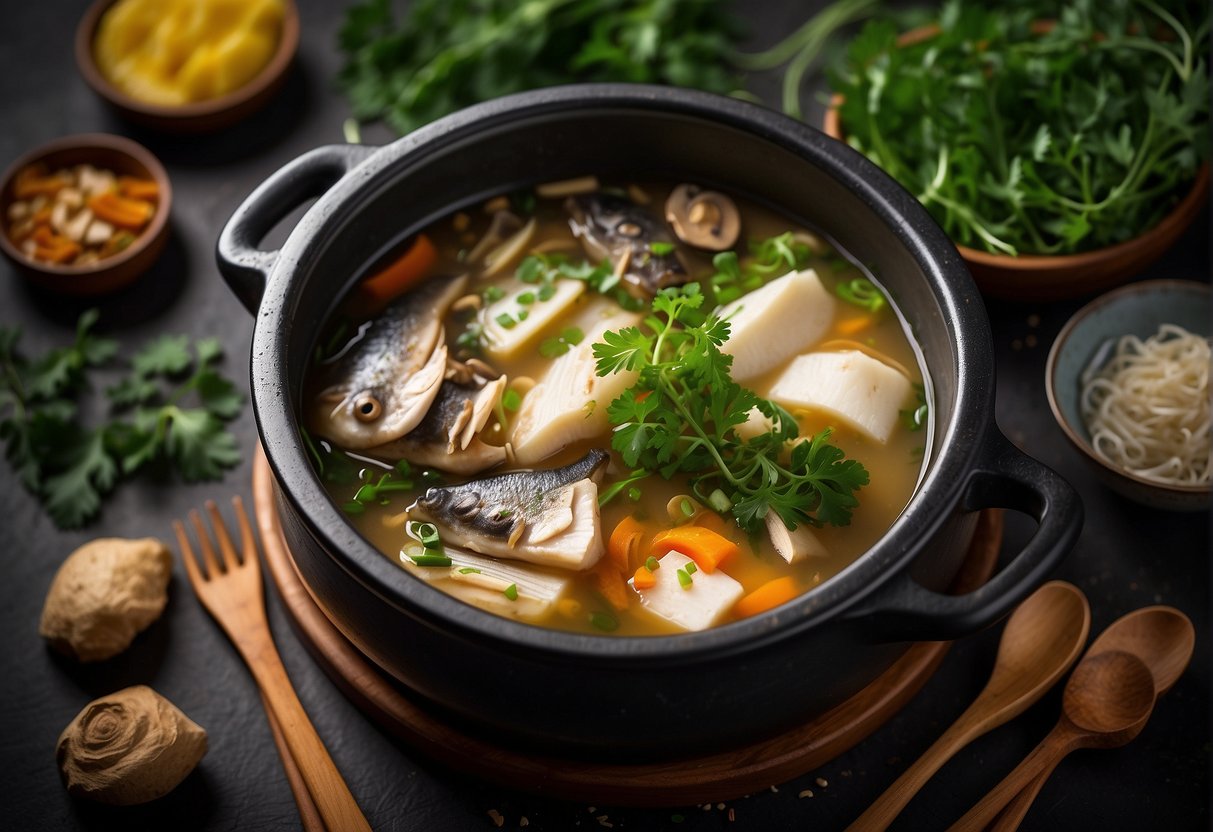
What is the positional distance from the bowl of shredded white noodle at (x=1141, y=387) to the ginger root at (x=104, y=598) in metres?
2.35

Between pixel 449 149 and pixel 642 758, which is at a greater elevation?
pixel 449 149

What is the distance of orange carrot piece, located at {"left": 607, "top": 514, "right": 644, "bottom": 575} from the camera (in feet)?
8.20

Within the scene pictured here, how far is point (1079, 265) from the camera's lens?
10.4 feet

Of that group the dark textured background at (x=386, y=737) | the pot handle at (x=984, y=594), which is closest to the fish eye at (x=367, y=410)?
the dark textured background at (x=386, y=737)

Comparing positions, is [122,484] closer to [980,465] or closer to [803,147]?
[803,147]

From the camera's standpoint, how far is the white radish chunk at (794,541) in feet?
8.13

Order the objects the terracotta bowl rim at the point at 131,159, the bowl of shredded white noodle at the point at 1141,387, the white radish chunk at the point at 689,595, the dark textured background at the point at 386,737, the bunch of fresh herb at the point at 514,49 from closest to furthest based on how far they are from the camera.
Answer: the white radish chunk at the point at 689,595
the dark textured background at the point at 386,737
the bowl of shredded white noodle at the point at 1141,387
the terracotta bowl rim at the point at 131,159
the bunch of fresh herb at the point at 514,49

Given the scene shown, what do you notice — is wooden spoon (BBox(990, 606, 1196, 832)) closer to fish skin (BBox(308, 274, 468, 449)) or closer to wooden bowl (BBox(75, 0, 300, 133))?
fish skin (BBox(308, 274, 468, 449))

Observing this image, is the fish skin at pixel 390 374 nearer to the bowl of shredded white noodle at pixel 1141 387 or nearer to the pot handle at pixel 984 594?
the pot handle at pixel 984 594

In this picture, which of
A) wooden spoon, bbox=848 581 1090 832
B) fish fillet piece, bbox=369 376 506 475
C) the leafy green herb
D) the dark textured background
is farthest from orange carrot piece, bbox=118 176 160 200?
wooden spoon, bbox=848 581 1090 832

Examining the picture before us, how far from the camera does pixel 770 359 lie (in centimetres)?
281

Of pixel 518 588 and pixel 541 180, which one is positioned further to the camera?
pixel 541 180

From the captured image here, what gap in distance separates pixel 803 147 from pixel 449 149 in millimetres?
880

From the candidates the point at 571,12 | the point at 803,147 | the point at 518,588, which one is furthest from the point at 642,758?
the point at 571,12
